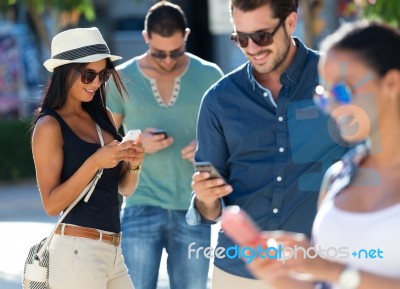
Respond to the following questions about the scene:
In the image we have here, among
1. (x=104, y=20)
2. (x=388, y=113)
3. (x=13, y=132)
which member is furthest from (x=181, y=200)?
(x=104, y=20)

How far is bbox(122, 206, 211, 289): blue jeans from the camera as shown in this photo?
5578 millimetres

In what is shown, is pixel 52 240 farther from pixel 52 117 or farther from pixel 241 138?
pixel 241 138

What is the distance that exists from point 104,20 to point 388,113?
2191 centimetres

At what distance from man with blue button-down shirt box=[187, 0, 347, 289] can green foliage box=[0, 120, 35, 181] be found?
42.1 feet

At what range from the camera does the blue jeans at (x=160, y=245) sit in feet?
18.3

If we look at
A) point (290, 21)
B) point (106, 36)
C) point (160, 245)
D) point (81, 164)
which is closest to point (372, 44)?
point (290, 21)

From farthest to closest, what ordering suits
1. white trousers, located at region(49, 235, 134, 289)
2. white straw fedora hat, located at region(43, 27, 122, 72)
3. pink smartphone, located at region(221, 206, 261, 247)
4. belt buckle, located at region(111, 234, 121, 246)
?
white straw fedora hat, located at region(43, 27, 122, 72) → belt buckle, located at region(111, 234, 121, 246) → white trousers, located at region(49, 235, 134, 289) → pink smartphone, located at region(221, 206, 261, 247)

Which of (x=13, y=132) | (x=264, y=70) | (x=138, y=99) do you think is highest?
(x=264, y=70)

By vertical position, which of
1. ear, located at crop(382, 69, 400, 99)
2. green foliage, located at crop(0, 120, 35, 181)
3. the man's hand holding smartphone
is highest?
ear, located at crop(382, 69, 400, 99)

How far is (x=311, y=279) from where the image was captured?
271 cm

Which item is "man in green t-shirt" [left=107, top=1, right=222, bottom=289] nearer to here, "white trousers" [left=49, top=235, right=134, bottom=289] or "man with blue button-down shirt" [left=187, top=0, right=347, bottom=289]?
"white trousers" [left=49, top=235, right=134, bottom=289]

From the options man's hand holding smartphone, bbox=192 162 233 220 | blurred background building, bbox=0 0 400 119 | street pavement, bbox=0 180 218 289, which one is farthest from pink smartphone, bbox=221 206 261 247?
blurred background building, bbox=0 0 400 119

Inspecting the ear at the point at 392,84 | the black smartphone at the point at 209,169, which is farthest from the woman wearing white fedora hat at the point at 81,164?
the ear at the point at 392,84

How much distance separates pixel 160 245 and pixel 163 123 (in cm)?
69
